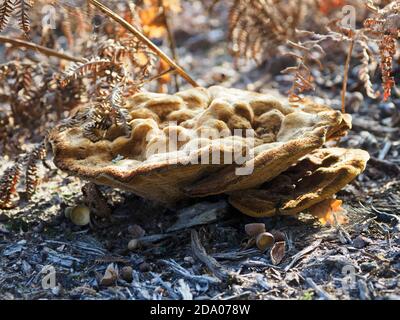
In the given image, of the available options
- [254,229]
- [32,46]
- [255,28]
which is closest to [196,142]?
[254,229]

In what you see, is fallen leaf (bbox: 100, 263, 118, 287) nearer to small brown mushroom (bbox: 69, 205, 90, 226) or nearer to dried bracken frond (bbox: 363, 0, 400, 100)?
small brown mushroom (bbox: 69, 205, 90, 226)

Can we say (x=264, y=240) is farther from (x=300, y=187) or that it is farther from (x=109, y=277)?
(x=109, y=277)

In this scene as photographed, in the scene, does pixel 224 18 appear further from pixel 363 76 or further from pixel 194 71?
pixel 363 76

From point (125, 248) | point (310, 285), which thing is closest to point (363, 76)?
point (310, 285)

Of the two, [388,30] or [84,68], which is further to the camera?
[84,68]

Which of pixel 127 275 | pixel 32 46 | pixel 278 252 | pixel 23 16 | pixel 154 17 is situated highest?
pixel 23 16
